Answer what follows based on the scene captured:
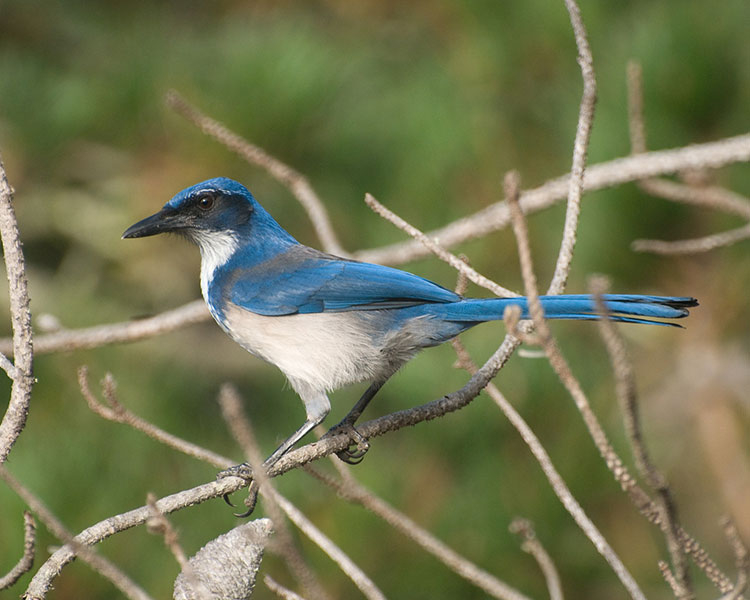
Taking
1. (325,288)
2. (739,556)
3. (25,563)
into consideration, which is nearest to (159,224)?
(325,288)

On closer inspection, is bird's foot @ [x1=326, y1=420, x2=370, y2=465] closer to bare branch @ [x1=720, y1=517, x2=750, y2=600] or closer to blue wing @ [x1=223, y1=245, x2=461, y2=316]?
blue wing @ [x1=223, y1=245, x2=461, y2=316]

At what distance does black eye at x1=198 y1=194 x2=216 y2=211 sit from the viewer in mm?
3125

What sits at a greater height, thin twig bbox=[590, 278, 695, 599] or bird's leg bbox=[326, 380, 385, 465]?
bird's leg bbox=[326, 380, 385, 465]

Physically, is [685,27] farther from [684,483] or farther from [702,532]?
[702,532]

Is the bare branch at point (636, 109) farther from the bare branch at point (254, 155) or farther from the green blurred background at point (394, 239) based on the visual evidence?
the bare branch at point (254, 155)

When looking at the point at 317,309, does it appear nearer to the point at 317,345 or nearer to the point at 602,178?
the point at 317,345

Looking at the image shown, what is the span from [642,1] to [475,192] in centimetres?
118

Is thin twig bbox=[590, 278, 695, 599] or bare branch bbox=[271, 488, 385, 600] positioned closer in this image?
thin twig bbox=[590, 278, 695, 599]

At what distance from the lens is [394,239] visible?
462cm

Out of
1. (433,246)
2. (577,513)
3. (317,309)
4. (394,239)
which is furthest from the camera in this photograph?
(394,239)

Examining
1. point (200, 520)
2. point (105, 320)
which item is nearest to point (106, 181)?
point (105, 320)

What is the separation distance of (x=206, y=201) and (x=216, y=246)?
0.17 meters

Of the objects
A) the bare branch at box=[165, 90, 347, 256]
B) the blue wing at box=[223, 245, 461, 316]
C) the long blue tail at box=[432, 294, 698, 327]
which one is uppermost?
the bare branch at box=[165, 90, 347, 256]

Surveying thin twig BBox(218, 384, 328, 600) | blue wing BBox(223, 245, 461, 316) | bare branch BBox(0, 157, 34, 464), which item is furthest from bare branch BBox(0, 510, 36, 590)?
blue wing BBox(223, 245, 461, 316)
